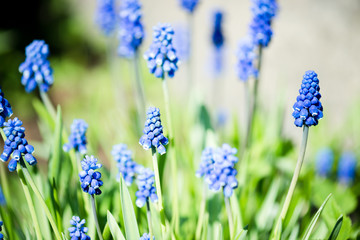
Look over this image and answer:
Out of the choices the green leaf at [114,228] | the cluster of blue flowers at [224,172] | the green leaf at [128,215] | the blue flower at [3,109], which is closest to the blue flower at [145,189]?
the green leaf at [128,215]

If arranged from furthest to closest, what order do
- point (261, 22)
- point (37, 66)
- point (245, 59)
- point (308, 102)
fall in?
point (245, 59), point (261, 22), point (37, 66), point (308, 102)

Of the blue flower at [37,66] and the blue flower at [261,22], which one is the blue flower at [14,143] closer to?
the blue flower at [37,66]

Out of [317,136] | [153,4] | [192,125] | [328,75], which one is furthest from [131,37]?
[153,4]

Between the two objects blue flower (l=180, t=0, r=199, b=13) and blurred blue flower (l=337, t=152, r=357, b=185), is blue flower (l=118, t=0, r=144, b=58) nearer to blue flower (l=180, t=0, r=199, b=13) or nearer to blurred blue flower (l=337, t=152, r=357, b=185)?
blue flower (l=180, t=0, r=199, b=13)

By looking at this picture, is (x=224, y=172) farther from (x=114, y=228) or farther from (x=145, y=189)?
(x=114, y=228)

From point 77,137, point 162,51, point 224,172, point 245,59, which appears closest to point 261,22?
point 245,59

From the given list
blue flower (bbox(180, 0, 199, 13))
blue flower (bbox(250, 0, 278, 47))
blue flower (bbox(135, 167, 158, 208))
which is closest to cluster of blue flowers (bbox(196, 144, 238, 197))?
blue flower (bbox(135, 167, 158, 208))
